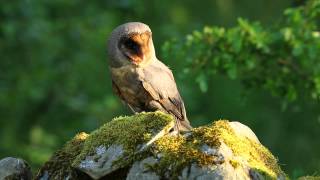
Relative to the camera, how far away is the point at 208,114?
22641 millimetres

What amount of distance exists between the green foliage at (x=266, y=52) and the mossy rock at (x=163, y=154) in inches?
140

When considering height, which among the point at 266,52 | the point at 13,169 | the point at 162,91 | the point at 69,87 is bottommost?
the point at 13,169

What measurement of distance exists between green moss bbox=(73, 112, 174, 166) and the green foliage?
11.7 ft

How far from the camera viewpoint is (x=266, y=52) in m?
10.8

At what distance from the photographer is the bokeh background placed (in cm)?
1947

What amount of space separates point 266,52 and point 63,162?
4273 mm

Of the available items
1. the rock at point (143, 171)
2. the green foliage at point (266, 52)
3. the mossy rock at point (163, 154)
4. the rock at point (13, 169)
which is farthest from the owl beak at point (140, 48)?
the green foliage at point (266, 52)

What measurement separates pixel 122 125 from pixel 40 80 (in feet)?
43.5

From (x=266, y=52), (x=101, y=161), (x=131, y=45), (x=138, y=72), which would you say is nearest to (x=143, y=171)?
(x=101, y=161)

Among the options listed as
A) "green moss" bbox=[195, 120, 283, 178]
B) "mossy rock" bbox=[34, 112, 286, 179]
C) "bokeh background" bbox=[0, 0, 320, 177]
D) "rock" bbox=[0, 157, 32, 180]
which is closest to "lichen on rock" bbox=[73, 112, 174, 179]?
"mossy rock" bbox=[34, 112, 286, 179]

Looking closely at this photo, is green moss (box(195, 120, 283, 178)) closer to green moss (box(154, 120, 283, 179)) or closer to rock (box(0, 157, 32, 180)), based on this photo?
green moss (box(154, 120, 283, 179))

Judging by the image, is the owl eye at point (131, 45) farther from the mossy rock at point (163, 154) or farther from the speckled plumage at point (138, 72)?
the mossy rock at point (163, 154)

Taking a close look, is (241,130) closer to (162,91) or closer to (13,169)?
(162,91)

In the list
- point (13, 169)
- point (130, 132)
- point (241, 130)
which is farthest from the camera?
point (13, 169)
